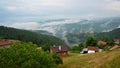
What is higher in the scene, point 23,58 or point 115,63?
point 23,58

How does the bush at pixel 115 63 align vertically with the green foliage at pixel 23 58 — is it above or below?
below

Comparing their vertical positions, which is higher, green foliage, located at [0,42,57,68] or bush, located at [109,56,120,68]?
green foliage, located at [0,42,57,68]

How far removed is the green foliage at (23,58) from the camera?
156ft

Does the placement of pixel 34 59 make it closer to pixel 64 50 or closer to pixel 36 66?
pixel 36 66

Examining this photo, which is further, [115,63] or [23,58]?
[115,63]

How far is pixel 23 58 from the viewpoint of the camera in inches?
1919

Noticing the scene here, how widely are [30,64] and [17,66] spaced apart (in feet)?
9.23

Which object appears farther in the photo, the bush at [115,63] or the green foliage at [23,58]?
the bush at [115,63]

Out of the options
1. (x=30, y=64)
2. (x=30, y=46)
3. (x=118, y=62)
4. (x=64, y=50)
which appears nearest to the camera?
(x=30, y=64)

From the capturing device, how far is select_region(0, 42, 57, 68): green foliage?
47.5 metres

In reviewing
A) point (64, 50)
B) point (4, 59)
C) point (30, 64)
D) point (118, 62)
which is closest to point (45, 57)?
point (30, 64)

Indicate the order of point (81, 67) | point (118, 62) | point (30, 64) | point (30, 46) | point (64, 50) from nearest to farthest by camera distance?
point (30, 64), point (118, 62), point (30, 46), point (81, 67), point (64, 50)

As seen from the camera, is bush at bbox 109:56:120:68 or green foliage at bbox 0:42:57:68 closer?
green foliage at bbox 0:42:57:68

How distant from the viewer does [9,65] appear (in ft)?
155
